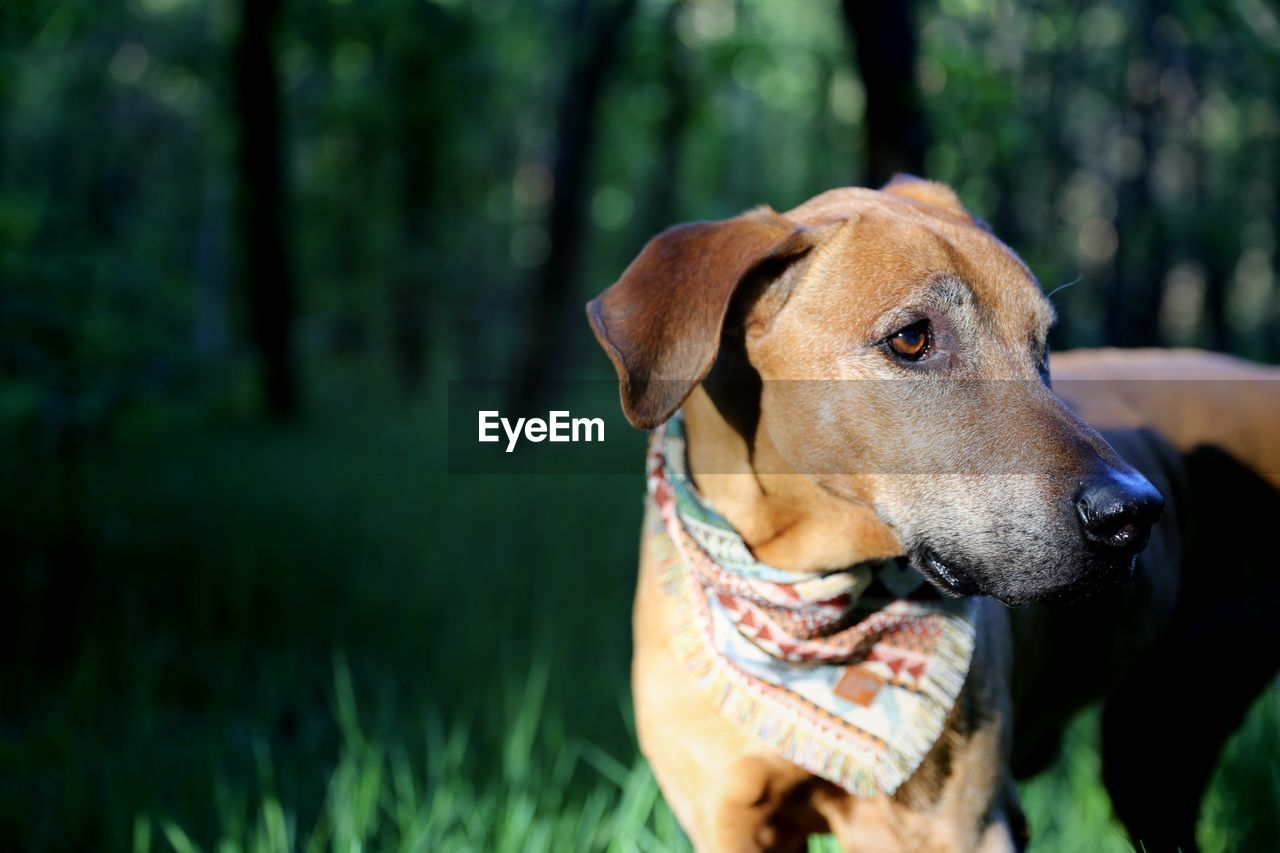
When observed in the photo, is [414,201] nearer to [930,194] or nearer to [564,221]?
[564,221]

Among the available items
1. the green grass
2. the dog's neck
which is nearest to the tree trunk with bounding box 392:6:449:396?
the green grass

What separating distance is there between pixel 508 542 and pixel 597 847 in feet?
12.6

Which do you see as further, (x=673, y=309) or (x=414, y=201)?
(x=414, y=201)

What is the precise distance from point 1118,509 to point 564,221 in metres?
9.46

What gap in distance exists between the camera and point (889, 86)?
4918 millimetres

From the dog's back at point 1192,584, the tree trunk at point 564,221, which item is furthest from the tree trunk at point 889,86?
the tree trunk at point 564,221

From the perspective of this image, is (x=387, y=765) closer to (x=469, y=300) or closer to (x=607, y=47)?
(x=607, y=47)

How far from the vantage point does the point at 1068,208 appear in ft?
72.8

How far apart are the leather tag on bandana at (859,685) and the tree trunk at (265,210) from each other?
396 inches

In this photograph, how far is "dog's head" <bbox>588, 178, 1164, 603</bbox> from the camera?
1916mm

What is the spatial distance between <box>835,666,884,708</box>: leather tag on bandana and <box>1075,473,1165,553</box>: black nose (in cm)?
66

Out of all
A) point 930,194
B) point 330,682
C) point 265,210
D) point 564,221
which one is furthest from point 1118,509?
point 265,210

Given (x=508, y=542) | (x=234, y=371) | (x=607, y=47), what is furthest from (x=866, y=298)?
(x=607, y=47)

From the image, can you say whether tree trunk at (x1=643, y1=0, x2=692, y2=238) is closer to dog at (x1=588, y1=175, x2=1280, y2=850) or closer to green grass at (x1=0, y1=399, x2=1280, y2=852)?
green grass at (x1=0, y1=399, x2=1280, y2=852)
